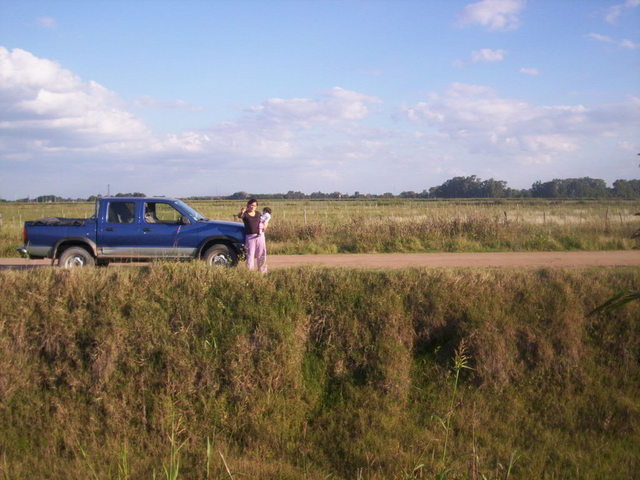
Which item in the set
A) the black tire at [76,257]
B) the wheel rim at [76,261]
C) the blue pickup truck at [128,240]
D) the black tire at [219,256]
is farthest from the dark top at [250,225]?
the wheel rim at [76,261]

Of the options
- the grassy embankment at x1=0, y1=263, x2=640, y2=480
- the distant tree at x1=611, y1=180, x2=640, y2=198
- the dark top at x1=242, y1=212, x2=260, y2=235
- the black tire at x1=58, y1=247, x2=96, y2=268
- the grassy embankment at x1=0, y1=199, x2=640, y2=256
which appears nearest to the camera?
the grassy embankment at x1=0, y1=263, x2=640, y2=480

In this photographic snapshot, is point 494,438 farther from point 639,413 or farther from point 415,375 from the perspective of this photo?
point 639,413

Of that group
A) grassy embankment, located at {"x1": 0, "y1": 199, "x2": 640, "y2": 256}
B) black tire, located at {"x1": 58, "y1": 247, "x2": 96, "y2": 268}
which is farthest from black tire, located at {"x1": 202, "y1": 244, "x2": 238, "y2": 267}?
grassy embankment, located at {"x1": 0, "y1": 199, "x2": 640, "y2": 256}

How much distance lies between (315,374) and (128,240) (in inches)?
244

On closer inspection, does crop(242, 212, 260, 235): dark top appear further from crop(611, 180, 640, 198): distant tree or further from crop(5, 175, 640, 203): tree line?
crop(5, 175, 640, 203): tree line

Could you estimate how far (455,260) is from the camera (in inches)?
662

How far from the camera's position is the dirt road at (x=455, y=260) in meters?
15.5

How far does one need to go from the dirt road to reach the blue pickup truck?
2.43 meters

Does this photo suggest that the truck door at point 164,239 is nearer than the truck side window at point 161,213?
Yes

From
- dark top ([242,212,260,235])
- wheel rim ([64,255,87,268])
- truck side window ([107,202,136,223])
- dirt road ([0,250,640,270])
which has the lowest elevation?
dirt road ([0,250,640,270])

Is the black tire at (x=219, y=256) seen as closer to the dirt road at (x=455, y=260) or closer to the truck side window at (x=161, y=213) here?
the truck side window at (x=161, y=213)

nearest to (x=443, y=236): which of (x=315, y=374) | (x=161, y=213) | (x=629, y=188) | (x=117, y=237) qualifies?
(x=629, y=188)

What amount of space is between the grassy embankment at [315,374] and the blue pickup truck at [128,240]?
2.75m

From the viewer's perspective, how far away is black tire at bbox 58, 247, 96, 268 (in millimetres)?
12695
